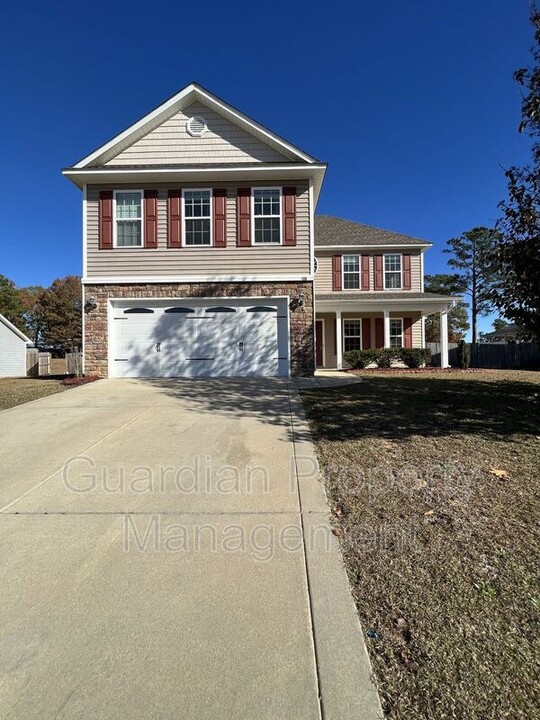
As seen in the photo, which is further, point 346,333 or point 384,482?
point 346,333

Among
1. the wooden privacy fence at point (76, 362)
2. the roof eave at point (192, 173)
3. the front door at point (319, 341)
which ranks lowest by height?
the wooden privacy fence at point (76, 362)

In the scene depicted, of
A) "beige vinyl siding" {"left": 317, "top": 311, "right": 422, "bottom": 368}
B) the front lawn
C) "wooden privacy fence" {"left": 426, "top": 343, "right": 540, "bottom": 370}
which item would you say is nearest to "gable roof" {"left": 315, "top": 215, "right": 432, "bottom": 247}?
"beige vinyl siding" {"left": 317, "top": 311, "right": 422, "bottom": 368}

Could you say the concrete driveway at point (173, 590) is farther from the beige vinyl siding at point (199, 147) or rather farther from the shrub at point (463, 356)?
the shrub at point (463, 356)

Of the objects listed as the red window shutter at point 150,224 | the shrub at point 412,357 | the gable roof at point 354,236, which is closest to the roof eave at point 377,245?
the gable roof at point 354,236

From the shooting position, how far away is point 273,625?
86.1 inches

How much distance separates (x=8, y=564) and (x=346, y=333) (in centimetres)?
1856

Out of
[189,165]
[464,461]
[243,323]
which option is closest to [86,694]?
[464,461]

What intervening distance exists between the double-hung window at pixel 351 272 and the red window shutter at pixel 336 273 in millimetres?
240

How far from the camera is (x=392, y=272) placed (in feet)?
65.1

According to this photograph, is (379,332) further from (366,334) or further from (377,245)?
(377,245)

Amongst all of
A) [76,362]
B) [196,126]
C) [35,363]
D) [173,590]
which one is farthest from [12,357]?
[173,590]

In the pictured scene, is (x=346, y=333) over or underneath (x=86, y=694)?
over

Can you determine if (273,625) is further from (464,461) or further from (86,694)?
(464,461)

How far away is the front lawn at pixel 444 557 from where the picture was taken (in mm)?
1788
